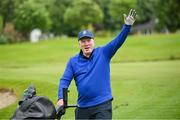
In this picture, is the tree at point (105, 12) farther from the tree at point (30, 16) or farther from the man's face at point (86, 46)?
the man's face at point (86, 46)

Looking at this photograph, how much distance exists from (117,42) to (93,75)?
64 cm

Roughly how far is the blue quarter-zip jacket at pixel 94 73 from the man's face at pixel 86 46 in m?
0.08

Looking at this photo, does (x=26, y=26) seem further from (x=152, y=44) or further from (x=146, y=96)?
(x=146, y=96)

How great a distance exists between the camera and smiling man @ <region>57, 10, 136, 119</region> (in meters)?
7.92

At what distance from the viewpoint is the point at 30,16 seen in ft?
226

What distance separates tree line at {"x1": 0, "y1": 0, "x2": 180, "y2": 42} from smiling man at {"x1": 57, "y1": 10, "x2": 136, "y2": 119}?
199 ft

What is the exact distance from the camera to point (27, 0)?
71938 millimetres

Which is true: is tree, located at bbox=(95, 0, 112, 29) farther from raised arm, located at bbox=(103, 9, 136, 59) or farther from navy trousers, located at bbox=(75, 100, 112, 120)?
navy trousers, located at bbox=(75, 100, 112, 120)

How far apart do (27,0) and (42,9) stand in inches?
110

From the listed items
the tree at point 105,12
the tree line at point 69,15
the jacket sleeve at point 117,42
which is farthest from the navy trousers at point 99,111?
the tree at point 105,12

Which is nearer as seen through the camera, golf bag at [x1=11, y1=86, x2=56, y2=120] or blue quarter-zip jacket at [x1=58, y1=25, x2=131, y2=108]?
golf bag at [x1=11, y1=86, x2=56, y2=120]

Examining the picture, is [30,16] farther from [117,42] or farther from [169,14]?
[117,42]

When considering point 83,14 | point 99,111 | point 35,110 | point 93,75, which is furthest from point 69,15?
point 35,110

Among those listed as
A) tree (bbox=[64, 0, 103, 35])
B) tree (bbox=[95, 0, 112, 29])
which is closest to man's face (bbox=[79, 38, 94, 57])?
tree (bbox=[64, 0, 103, 35])
